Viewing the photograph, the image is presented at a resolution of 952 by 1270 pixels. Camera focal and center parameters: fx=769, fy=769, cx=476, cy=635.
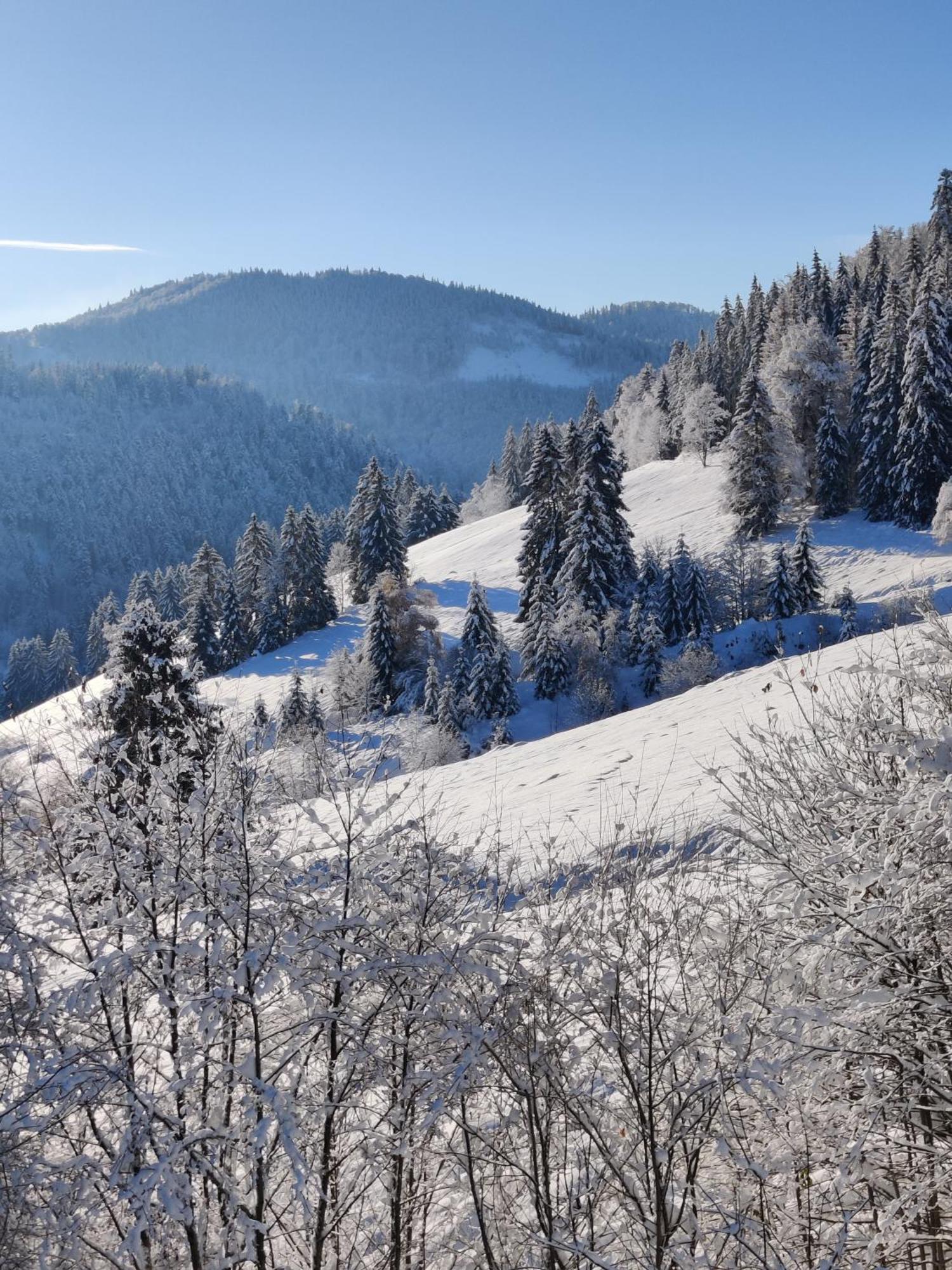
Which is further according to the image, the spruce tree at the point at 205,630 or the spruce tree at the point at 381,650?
the spruce tree at the point at 205,630

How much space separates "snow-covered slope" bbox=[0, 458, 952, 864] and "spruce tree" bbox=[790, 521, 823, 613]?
1.70 m

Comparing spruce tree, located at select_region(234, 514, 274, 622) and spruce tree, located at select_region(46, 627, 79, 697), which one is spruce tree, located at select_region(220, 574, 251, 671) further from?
spruce tree, located at select_region(46, 627, 79, 697)

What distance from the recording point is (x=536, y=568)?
160ft

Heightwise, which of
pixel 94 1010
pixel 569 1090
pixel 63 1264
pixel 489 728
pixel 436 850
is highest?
pixel 436 850

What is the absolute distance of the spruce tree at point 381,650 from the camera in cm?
4506

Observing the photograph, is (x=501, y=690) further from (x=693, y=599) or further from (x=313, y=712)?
(x=693, y=599)

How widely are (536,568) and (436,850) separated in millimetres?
Answer: 44131

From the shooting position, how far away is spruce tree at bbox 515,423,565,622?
4797 centimetres

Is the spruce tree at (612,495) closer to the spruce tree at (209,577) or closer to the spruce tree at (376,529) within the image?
the spruce tree at (376,529)

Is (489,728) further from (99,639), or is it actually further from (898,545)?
(99,639)

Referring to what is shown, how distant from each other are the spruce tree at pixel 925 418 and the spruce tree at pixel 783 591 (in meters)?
10.7

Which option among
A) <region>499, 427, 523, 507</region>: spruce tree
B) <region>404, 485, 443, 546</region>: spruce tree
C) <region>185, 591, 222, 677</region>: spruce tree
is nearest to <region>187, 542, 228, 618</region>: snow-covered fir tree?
<region>185, 591, 222, 677</region>: spruce tree

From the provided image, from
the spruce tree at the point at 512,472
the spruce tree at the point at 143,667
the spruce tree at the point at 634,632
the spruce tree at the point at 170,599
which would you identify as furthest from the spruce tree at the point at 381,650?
the spruce tree at the point at 512,472

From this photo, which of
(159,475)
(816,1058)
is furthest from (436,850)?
(159,475)
